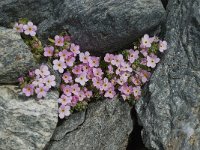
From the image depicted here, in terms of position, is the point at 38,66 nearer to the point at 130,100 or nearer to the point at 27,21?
the point at 27,21

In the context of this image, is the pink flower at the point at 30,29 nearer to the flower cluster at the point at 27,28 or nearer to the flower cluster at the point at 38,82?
the flower cluster at the point at 27,28

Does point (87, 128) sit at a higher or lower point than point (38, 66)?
lower

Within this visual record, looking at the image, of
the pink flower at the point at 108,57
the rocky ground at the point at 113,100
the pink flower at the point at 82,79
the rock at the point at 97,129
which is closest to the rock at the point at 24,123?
the rocky ground at the point at 113,100

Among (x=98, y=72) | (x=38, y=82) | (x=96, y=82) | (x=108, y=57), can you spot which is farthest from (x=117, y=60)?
(x=38, y=82)

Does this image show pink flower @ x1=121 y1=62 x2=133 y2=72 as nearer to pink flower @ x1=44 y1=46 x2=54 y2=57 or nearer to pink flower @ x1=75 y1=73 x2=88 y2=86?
pink flower @ x1=75 y1=73 x2=88 y2=86

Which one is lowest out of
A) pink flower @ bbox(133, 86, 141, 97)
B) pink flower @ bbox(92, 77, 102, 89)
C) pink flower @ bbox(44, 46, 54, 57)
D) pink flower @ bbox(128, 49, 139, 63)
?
pink flower @ bbox(133, 86, 141, 97)

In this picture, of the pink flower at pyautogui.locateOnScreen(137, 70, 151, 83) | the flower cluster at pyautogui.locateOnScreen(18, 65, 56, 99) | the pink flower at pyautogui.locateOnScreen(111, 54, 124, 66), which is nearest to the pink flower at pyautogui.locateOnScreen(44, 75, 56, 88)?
the flower cluster at pyautogui.locateOnScreen(18, 65, 56, 99)

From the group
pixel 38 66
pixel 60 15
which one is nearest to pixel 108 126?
pixel 38 66
